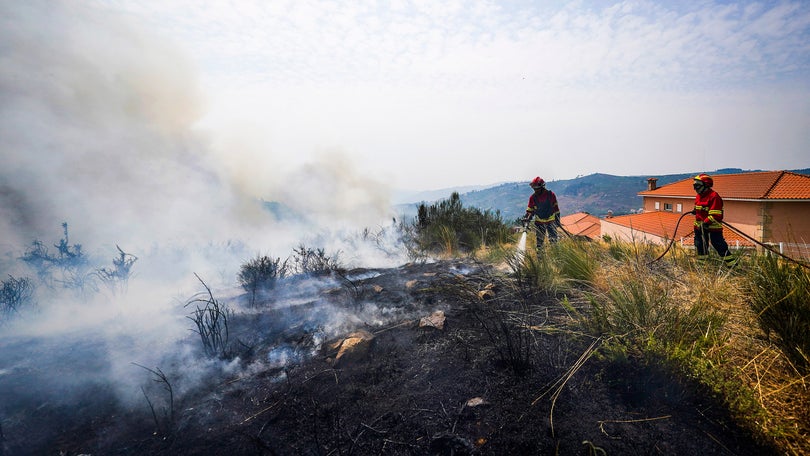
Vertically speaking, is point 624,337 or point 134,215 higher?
point 134,215

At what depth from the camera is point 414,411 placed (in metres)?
Result: 2.15

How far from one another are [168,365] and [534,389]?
3.47 meters

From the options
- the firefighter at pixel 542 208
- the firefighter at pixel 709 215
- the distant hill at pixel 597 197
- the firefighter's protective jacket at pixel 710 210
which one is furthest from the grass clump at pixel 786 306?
the distant hill at pixel 597 197

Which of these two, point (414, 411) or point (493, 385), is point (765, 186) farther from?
point (414, 411)

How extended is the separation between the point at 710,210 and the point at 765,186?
28.6 metres

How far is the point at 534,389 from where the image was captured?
2.20 metres

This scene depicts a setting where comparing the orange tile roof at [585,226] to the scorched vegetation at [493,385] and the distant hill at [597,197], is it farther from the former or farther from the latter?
the distant hill at [597,197]

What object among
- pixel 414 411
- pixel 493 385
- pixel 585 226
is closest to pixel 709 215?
pixel 493 385

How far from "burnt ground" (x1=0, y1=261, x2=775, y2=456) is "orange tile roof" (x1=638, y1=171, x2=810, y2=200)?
104 ft

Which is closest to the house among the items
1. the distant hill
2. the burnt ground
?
the burnt ground

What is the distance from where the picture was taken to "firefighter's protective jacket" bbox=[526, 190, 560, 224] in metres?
7.32

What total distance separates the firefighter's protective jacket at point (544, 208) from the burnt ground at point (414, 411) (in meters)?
4.78

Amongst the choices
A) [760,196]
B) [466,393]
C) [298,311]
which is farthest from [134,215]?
[760,196]

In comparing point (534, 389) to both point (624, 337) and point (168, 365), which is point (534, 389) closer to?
point (624, 337)
